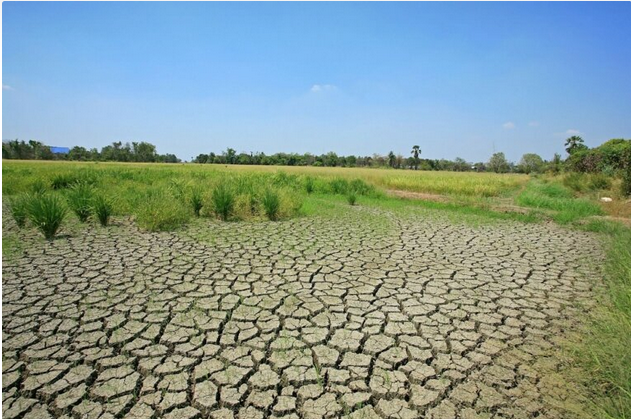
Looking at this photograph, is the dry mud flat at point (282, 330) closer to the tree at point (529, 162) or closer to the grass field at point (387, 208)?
the grass field at point (387, 208)

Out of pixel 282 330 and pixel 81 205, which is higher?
pixel 81 205

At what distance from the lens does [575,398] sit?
2268 millimetres

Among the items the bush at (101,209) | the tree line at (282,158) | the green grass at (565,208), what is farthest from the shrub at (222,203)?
the tree line at (282,158)

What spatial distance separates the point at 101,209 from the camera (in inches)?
292

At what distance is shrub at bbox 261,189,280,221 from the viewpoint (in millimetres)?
8883

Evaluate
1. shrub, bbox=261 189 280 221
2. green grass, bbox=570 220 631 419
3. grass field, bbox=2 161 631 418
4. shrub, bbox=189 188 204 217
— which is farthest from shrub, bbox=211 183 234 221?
green grass, bbox=570 220 631 419

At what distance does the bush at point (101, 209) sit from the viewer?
743 centimetres

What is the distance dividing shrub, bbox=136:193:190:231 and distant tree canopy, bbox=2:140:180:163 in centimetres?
6359

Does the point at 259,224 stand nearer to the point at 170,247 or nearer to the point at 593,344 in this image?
the point at 170,247

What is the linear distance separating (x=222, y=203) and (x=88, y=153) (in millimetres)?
68754

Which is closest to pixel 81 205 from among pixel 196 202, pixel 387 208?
pixel 196 202

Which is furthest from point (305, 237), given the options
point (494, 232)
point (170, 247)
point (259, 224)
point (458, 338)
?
point (494, 232)

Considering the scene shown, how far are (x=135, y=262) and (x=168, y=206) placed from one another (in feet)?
9.90

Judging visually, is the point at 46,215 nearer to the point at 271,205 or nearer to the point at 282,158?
the point at 271,205
